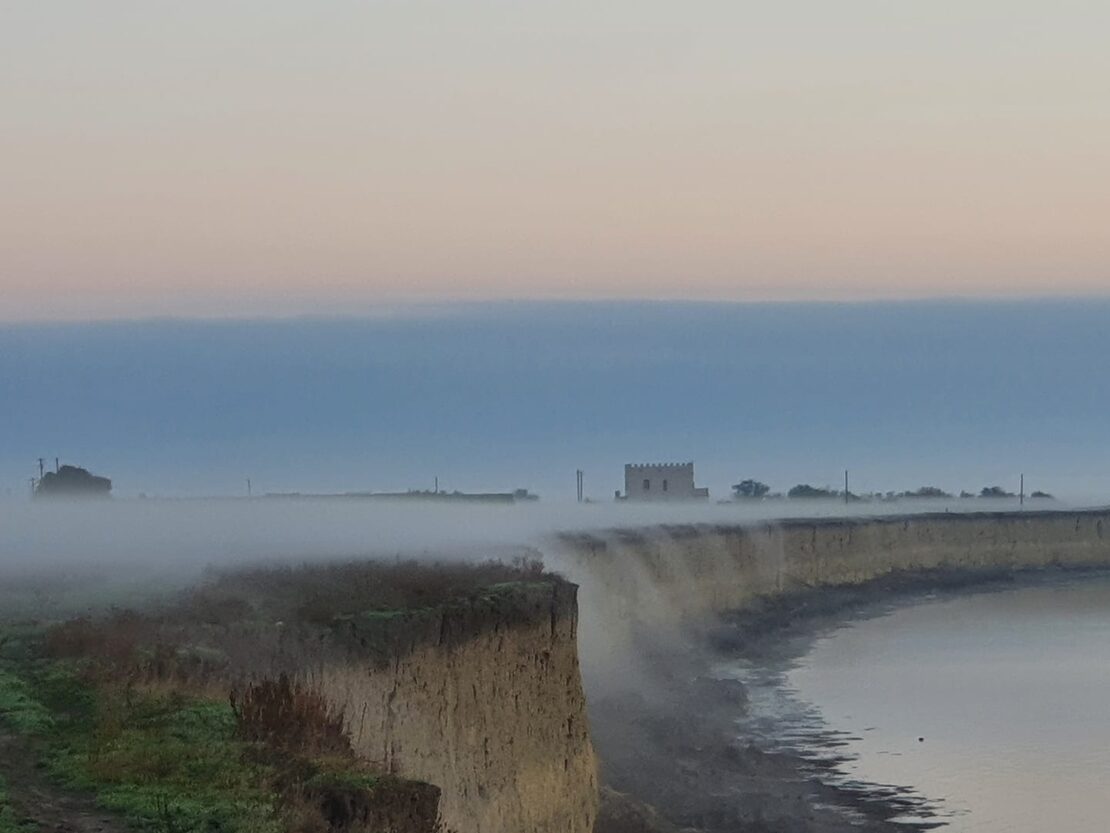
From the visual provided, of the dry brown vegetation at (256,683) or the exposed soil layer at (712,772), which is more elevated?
the dry brown vegetation at (256,683)

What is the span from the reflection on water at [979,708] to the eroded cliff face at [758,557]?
5.15 metres

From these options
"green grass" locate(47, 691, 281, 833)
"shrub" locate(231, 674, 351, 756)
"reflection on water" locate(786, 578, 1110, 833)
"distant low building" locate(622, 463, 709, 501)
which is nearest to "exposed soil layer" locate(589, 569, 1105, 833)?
"reflection on water" locate(786, 578, 1110, 833)

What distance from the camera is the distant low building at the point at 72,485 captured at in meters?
91.1

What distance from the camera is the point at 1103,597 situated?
366 ft

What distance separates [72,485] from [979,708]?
159ft

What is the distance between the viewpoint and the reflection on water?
1622 inches

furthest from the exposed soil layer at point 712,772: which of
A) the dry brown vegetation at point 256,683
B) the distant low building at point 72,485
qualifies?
the distant low building at point 72,485

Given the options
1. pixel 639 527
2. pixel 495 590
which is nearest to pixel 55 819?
pixel 495 590

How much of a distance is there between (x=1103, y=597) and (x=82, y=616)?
3751 inches

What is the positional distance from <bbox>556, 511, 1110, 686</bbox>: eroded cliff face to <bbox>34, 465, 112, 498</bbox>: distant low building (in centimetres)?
2488

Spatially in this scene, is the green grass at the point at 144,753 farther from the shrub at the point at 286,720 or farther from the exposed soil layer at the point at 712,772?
the exposed soil layer at the point at 712,772

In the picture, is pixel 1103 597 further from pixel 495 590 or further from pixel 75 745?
pixel 75 745

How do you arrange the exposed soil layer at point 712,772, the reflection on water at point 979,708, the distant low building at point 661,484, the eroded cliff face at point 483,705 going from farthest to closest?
the distant low building at point 661,484
the reflection on water at point 979,708
the exposed soil layer at point 712,772
the eroded cliff face at point 483,705

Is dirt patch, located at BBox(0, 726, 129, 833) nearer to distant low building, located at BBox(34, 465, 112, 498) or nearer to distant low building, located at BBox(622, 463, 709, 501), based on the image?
distant low building, located at BBox(34, 465, 112, 498)
